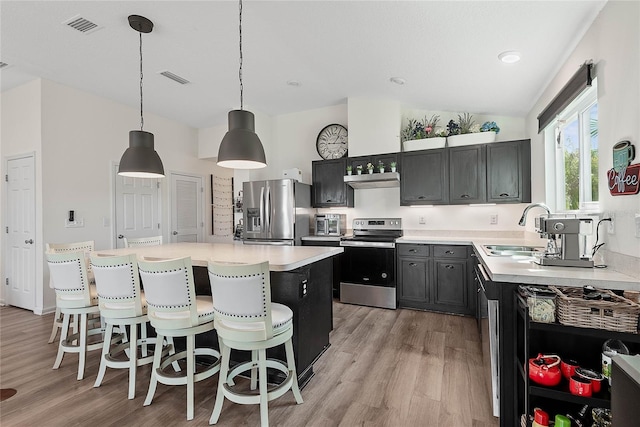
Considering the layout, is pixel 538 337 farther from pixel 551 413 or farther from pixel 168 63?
A: pixel 168 63

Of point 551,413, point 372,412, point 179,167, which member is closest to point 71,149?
point 179,167

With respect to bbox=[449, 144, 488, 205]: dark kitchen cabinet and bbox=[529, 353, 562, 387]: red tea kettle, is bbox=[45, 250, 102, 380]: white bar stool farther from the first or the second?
bbox=[449, 144, 488, 205]: dark kitchen cabinet

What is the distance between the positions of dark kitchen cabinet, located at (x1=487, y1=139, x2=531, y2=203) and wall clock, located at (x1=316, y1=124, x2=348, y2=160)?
6.93ft

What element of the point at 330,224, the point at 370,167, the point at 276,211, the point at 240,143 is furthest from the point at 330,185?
the point at 240,143

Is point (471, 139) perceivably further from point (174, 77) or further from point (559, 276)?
point (174, 77)

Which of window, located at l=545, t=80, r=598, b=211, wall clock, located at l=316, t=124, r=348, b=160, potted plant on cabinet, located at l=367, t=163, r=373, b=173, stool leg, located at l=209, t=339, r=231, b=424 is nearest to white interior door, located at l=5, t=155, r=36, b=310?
stool leg, located at l=209, t=339, r=231, b=424

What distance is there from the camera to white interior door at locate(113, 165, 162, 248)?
4820 millimetres

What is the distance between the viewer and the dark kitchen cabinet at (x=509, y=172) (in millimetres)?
3797

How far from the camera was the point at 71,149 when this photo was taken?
427 centimetres

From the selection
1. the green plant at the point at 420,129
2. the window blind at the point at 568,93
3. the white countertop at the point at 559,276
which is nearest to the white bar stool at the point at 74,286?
the white countertop at the point at 559,276

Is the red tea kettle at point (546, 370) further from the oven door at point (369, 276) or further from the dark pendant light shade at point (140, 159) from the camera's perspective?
the dark pendant light shade at point (140, 159)

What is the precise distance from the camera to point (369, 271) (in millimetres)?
4199

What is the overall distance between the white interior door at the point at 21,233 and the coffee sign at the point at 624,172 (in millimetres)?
5775

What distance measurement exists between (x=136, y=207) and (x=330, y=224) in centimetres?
316
